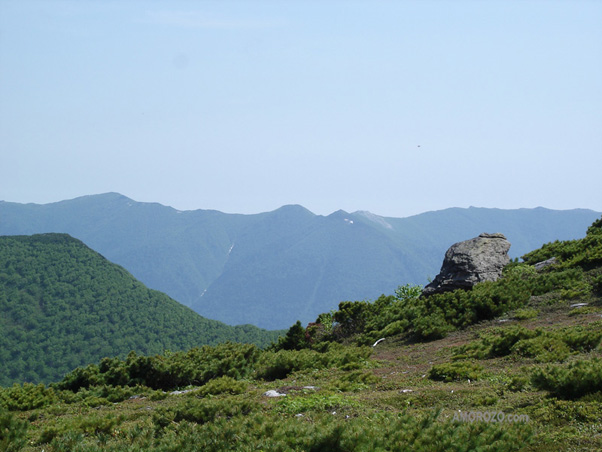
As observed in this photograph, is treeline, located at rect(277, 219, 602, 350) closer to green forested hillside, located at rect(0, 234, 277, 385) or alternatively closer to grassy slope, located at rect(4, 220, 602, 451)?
grassy slope, located at rect(4, 220, 602, 451)

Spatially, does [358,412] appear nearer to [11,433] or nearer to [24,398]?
[11,433]

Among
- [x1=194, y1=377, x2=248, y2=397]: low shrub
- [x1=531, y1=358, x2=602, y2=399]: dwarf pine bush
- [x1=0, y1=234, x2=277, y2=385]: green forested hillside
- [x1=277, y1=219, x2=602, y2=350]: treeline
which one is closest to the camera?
[x1=531, y1=358, x2=602, y2=399]: dwarf pine bush

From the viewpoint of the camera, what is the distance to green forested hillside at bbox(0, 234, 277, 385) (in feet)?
390

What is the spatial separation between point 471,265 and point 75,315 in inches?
5132

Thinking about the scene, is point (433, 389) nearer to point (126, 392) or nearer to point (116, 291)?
point (126, 392)

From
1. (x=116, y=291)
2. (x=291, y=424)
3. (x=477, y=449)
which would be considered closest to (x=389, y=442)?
(x=477, y=449)

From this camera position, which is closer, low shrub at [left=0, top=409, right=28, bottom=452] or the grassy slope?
the grassy slope

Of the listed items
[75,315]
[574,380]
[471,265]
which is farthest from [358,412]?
[75,315]

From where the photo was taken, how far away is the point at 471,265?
96.4ft

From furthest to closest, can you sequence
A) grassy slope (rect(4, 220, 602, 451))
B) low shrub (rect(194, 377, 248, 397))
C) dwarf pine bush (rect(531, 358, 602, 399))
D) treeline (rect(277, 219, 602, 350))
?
treeline (rect(277, 219, 602, 350)), low shrub (rect(194, 377, 248, 397)), dwarf pine bush (rect(531, 358, 602, 399)), grassy slope (rect(4, 220, 602, 451))

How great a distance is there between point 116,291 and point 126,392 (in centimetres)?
13984

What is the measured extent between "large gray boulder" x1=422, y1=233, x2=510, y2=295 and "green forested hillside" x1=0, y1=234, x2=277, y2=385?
288 feet

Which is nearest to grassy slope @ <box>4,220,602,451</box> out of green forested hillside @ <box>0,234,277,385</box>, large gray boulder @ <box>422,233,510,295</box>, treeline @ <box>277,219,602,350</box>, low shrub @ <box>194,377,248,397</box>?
low shrub @ <box>194,377,248,397</box>

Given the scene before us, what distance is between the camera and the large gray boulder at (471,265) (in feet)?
95.2
